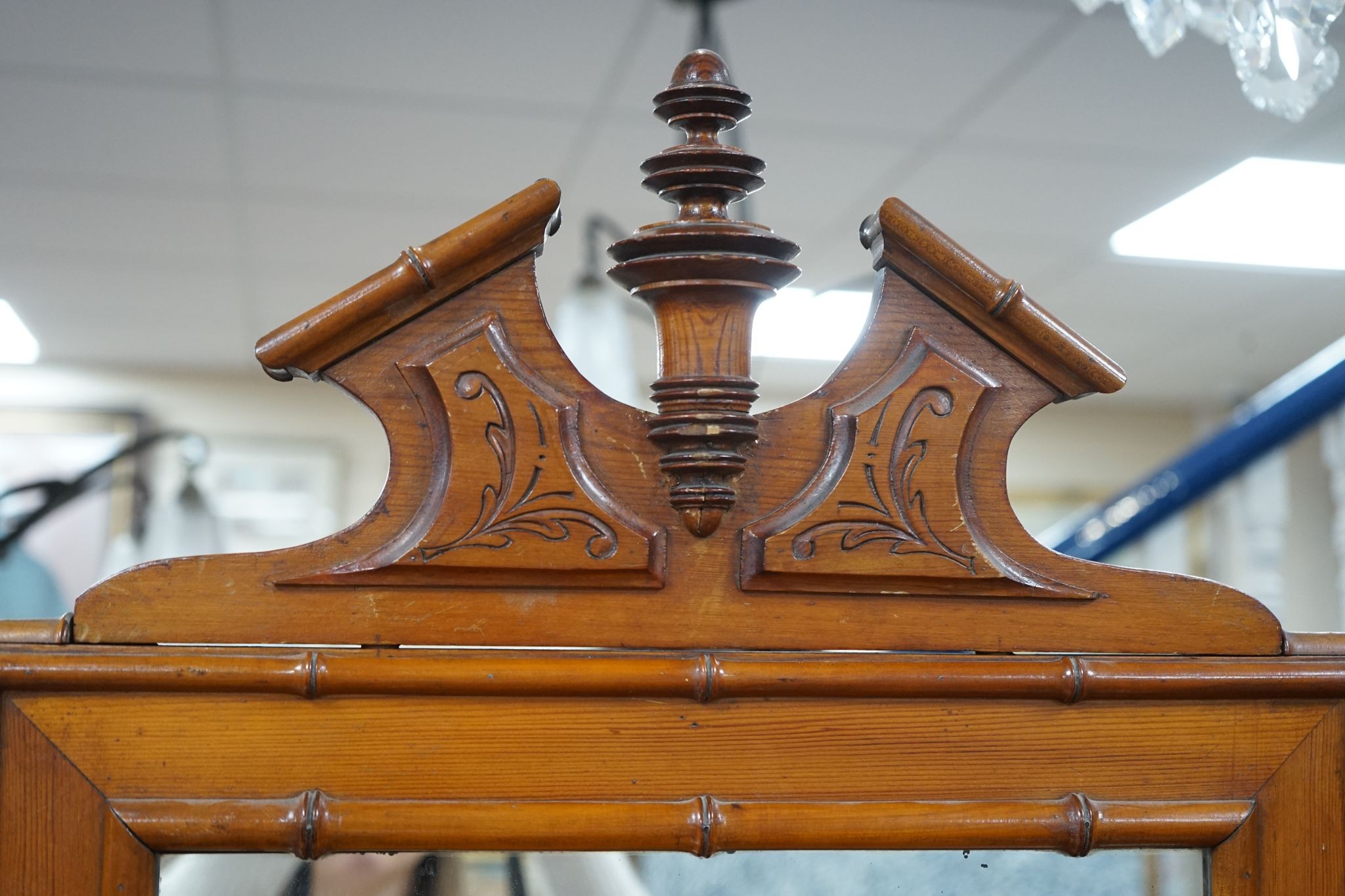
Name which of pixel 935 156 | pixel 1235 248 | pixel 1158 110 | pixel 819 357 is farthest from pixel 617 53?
pixel 819 357

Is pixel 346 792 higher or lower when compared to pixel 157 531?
lower

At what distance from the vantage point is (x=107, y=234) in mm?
3031

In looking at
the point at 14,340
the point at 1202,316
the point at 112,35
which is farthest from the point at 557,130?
the point at 14,340

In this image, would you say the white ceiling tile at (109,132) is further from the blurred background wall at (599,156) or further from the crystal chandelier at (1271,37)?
the crystal chandelier at (1271,37)

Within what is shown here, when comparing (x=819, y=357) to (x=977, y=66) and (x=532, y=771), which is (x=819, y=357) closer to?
(x=977, y=66)

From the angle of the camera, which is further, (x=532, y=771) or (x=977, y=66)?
(x=977, y=66)

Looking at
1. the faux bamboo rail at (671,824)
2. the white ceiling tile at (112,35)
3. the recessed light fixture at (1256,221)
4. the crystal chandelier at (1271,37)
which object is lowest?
the faux bamboo rail at (671,824)

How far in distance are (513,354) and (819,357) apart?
3906 millimetres

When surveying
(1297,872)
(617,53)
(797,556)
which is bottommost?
(1297,872)

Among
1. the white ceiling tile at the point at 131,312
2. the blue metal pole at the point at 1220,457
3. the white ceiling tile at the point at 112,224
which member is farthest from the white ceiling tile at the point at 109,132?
the blue metal pole at the point at 1220,457

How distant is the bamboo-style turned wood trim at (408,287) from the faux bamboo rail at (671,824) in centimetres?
19

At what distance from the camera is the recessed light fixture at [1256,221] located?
104 inches

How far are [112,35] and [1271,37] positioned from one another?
177 cm

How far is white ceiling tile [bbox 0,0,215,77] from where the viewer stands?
1848mm
